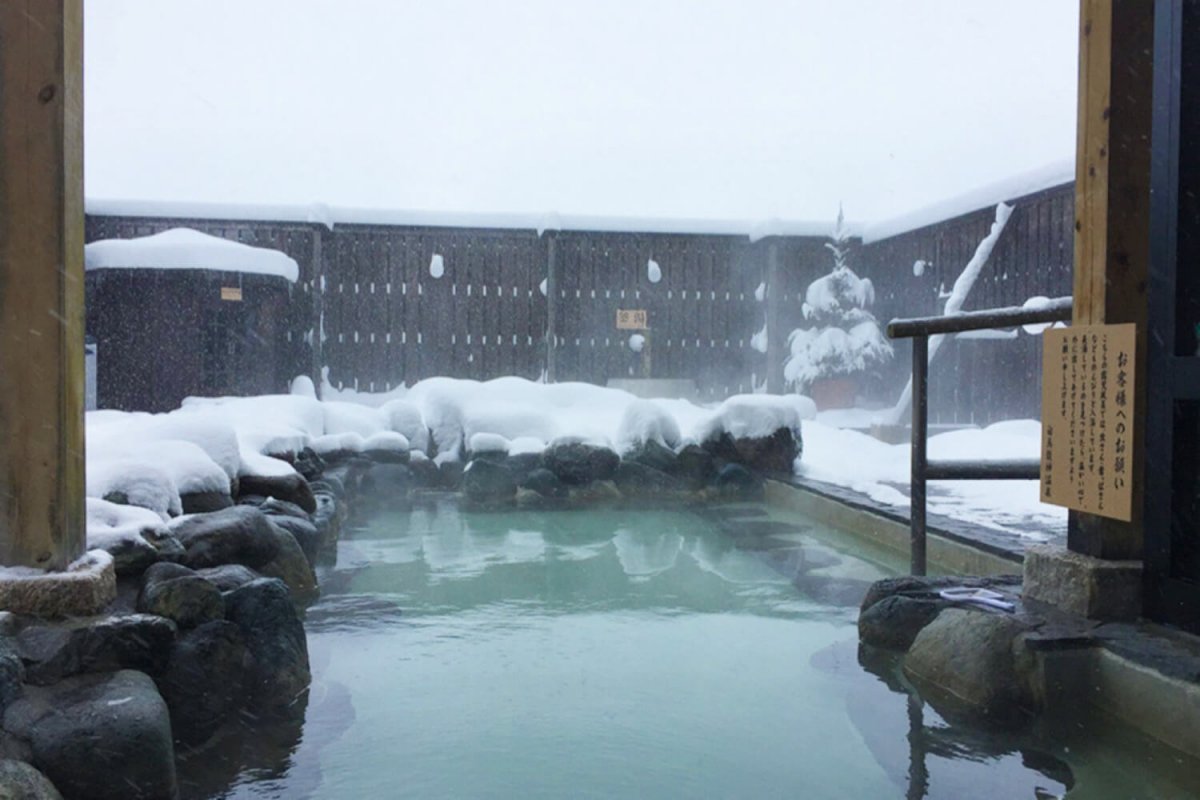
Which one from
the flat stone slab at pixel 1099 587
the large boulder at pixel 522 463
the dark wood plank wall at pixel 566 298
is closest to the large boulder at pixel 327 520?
the large boulder at pixel 522 463

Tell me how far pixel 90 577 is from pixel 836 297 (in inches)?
365

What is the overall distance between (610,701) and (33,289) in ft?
5.75

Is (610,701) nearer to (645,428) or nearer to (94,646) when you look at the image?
(94,646)

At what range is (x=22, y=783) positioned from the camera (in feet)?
4.97

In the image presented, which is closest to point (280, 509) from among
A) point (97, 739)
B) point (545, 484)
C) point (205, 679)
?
point (205, 679)

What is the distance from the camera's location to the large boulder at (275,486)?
4.17 meters

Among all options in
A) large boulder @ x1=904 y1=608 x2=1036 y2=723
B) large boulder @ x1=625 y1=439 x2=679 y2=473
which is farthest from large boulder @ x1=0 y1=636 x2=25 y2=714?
large boulder @ x1=625 y1=439 x2=679 y2=473

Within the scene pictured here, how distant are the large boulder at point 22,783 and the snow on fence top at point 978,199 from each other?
7914 millimetres

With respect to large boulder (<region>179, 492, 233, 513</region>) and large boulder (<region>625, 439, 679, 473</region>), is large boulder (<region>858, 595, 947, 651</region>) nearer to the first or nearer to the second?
large boulder (<region>179, 492, 233, 513</region>)

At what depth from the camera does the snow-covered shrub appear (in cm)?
1019

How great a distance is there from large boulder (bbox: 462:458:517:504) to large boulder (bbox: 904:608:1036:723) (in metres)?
3.94

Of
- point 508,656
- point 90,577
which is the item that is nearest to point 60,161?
point 90,577

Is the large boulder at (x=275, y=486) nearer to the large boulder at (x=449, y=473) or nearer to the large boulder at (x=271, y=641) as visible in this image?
the large boulder at (x=271, y=641)

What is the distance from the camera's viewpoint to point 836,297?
10.4m
